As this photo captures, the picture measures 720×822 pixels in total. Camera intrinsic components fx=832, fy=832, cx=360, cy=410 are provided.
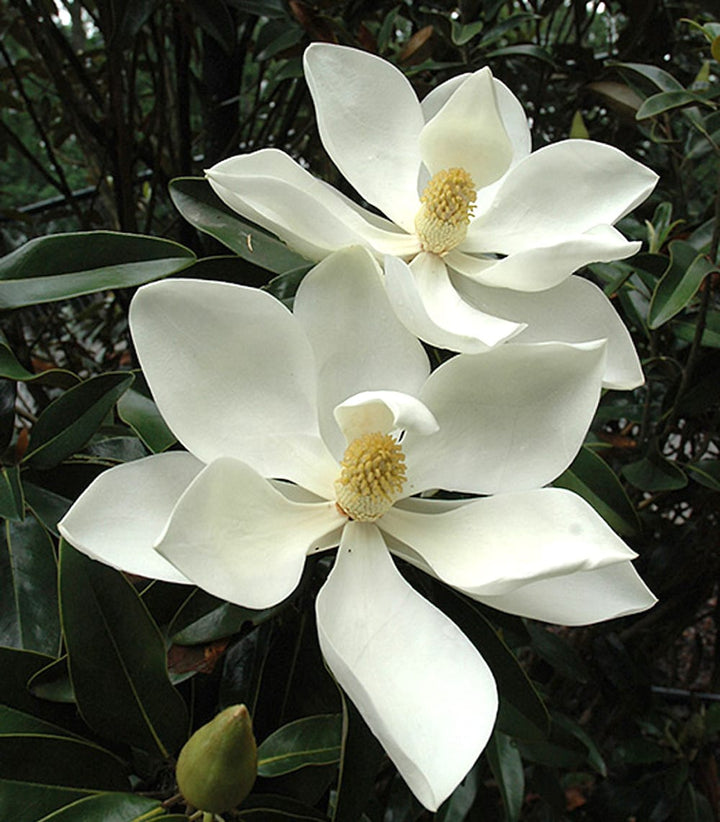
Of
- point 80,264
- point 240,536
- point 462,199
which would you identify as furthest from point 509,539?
point 80,264

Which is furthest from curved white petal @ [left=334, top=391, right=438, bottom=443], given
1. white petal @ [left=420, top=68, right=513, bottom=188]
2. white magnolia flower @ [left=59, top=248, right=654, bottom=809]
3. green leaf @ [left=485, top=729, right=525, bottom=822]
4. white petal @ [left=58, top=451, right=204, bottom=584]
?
green leaf @ [left=485, top=729, right=525, bottom=822]

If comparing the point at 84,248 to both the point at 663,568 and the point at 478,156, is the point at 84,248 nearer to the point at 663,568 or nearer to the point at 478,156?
the point at 478,156

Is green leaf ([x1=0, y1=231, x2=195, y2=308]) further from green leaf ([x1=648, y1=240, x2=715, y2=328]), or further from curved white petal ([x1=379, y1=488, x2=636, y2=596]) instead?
green leaf ([x1=648, y1=240, x2=715, y2=328])

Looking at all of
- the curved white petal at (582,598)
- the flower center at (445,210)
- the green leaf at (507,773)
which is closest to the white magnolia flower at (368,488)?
the curved white petal at (582,598)

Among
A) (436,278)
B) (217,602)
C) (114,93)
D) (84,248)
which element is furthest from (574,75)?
(217,602)

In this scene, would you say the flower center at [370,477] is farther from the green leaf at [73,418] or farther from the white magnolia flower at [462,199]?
the green leaf at [73,418]

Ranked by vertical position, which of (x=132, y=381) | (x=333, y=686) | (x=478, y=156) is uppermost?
(x=478, y=156)
